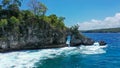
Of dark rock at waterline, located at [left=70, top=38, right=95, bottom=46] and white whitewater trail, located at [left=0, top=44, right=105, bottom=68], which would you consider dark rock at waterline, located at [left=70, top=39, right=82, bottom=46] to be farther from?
white whitewater trail, located at [left=0, top=44, right=105, bottom=68]

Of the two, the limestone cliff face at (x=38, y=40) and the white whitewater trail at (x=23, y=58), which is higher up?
the limestone cliff face at (x=38, y=40)

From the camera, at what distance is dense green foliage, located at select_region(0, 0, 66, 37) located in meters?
67.9

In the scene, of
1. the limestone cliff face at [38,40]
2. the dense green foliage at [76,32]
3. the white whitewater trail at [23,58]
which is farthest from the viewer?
the dense green foliage at [76,32]

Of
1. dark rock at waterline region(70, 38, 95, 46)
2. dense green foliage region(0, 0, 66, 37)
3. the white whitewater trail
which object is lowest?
the white whitewater trail

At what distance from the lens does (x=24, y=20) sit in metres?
73.2

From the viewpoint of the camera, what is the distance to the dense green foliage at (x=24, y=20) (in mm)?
67875

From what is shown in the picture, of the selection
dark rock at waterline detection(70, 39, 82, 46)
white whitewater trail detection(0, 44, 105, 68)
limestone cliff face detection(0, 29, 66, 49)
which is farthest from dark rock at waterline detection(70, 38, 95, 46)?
white whitewater trail detection(0, 44, 105, 68)

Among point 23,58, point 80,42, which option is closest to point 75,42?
point 80,42

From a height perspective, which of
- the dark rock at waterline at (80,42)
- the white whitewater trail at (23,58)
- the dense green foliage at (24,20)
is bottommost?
the white whitewater trail at (23,58)

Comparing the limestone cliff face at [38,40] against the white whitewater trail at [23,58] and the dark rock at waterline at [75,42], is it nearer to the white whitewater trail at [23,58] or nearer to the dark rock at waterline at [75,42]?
the dark rock at waterline at [75,42]

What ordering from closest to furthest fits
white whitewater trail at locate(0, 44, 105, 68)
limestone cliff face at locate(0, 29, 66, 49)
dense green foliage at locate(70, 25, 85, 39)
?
white whitewater trail at locate(0, 44, 105, 68) → limestone cliff face at locate(0, 29, 66, 49) → dense green foliage at locate(70, 25, 85, 39)

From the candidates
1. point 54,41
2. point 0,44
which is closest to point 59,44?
point 54,41

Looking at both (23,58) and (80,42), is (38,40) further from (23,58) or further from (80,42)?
(23,58)

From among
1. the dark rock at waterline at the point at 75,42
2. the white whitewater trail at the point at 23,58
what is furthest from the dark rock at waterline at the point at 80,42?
the white whitewater trail at the point at 23,58
